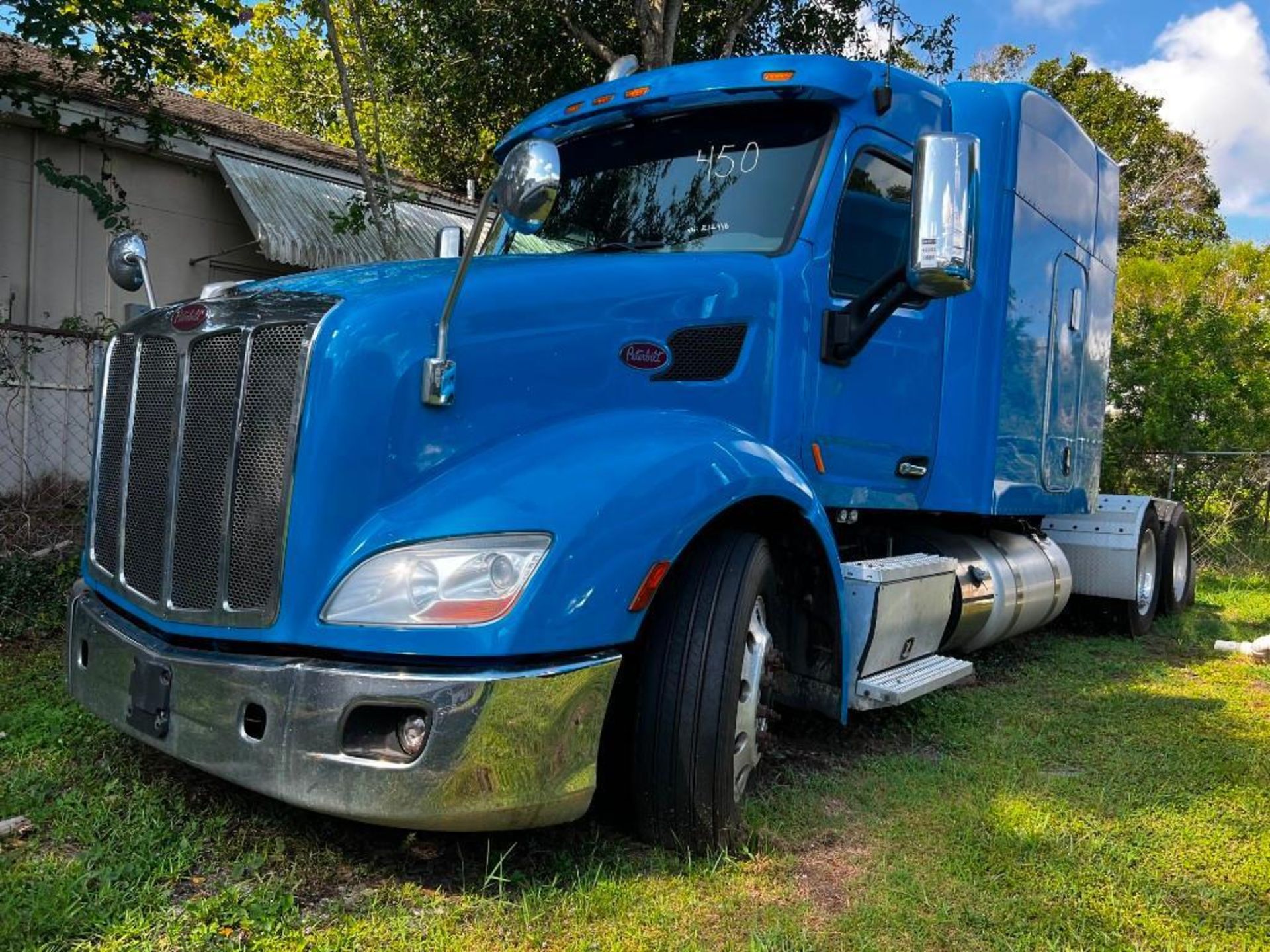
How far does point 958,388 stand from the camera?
207 inches

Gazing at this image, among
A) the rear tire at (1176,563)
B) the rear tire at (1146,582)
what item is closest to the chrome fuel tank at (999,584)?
the rear tire at (1146,582)

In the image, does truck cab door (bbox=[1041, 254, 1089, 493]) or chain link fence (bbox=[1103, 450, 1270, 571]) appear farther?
chain link fence (bbox=[1103, 450, 1270, 571])

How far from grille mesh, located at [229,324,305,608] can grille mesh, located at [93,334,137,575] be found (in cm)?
75

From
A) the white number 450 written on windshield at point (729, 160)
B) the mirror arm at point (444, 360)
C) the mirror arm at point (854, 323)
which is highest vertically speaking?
the white number 450 written on windshield at point (729, 160)

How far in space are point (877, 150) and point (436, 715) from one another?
10.3 ft

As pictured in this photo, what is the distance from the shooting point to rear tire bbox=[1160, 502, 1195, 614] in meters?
8.63

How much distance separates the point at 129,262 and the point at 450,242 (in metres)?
1.70

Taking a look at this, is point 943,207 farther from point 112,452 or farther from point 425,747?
point 112,452

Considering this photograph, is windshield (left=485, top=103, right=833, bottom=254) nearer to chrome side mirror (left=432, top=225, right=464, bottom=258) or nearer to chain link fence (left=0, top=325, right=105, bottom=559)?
chrome side mirror (left=432, top=225, right=464, bottom=258)

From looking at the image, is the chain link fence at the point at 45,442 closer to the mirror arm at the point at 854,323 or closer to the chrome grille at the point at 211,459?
the chrome grille at the point at 211,459

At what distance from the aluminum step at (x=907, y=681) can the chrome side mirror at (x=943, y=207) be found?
1588 millimetres

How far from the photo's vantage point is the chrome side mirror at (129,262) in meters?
4.10

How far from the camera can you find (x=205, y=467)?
3.03 m

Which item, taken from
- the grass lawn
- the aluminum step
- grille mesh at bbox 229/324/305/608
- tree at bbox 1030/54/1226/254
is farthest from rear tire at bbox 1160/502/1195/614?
tree at bbox 1030/54/1226/254
